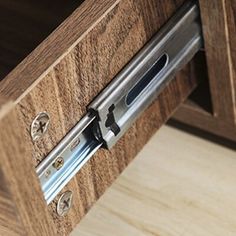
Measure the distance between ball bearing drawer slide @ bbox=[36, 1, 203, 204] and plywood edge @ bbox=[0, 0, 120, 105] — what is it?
0.18ft

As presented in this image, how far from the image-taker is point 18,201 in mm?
487

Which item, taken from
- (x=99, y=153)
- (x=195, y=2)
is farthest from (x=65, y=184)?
(x=195, y=2)

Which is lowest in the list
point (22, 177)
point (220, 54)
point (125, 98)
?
point (22, 177)

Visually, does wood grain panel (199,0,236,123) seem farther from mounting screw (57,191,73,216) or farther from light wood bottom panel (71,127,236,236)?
mounting screw (57,191,73,216)

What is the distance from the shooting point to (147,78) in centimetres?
62

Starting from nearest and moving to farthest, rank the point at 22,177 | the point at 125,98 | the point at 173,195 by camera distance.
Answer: the point at 22,177 < the point at 125,98 < the point at 173,195

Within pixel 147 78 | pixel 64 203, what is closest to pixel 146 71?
pixel 147 78

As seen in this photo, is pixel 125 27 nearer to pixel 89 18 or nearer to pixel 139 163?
pixel 89 18

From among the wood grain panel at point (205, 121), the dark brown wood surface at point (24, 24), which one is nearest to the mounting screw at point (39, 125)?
the dark brown wood surface at point (24, 24)

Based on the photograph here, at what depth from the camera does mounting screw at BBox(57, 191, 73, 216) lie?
0.55 m

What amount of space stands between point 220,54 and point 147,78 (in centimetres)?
8

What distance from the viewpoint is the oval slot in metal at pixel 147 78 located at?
23.9 inches

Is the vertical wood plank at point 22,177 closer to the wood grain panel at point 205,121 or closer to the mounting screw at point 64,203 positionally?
the mounting screw at point 64,203

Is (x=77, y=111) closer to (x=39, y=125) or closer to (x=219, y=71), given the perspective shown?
(x=39, y=125)
